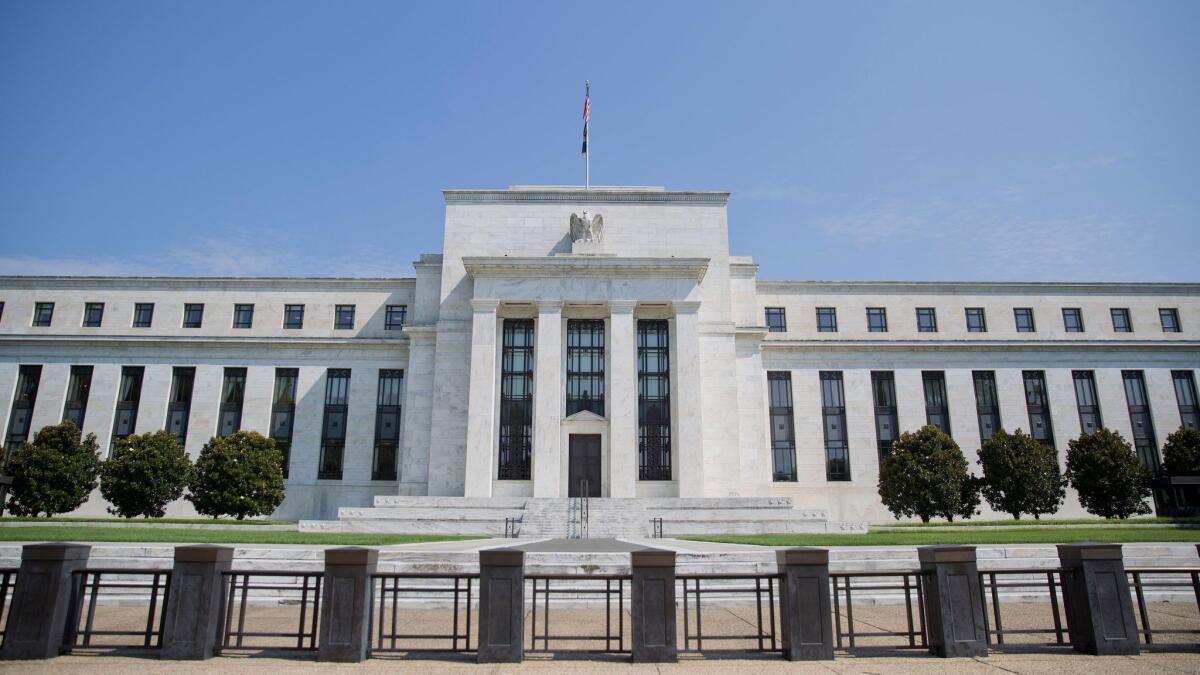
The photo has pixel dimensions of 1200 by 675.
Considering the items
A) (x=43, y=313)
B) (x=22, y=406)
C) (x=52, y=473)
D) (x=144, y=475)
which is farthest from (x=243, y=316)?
(x=52, y=473)

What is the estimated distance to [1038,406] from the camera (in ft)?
160

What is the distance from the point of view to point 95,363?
159 feet

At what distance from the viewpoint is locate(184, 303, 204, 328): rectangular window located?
165ft

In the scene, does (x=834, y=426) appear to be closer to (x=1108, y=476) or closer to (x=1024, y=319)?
(x=1108, y=476)

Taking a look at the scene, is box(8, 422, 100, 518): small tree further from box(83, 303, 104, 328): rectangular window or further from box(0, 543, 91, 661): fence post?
box(0, 543, 91, 661): fence post

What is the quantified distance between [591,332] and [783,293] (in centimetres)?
1507

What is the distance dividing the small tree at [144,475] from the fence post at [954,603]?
40436 millimetres

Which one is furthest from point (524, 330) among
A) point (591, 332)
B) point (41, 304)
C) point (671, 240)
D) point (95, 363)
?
point (41, 304)

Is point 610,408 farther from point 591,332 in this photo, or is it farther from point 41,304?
point 41,304

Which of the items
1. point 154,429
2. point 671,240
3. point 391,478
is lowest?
point 391,478

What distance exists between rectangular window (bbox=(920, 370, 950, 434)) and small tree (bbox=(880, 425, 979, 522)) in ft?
23.9

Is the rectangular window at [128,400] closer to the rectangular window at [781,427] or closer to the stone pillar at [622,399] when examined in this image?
the stone pillar at [622,399]

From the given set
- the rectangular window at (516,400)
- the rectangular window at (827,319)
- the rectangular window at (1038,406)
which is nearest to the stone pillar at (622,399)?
the rectangular window at (516,400)

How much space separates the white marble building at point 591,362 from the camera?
4272 centimetres
